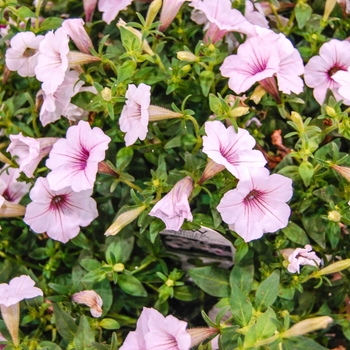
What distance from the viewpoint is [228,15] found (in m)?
1.19

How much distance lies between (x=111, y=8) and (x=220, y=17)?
0.85 feet

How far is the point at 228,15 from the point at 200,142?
29 centimetres

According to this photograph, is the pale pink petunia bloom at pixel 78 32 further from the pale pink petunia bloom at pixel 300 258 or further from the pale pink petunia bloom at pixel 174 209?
the pale pink petunia bloom at pixel 300 258

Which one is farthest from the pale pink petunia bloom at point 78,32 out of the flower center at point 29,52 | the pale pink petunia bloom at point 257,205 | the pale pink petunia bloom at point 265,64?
the pale pink petunia bloom at point 257,205

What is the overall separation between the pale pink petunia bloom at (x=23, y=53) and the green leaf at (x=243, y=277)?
2.10 feet

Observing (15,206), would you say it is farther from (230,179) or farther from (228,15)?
(228,15)

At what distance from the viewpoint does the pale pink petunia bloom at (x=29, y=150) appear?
3.69ft

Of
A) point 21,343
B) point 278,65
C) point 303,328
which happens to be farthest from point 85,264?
point 278,65

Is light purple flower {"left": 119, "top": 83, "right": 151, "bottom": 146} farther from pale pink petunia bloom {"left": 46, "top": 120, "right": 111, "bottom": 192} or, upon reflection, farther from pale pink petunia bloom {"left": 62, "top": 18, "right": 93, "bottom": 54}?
pale pink petunia bloom {"left": 62, "top": 18, "right": 93, "bottom": 54}

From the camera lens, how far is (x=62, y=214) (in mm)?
1195

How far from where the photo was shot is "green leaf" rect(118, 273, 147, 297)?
3.75 feet

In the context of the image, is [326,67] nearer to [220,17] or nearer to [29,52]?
[220,17]

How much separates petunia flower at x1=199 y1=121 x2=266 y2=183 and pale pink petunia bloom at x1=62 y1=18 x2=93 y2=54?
1.17ft

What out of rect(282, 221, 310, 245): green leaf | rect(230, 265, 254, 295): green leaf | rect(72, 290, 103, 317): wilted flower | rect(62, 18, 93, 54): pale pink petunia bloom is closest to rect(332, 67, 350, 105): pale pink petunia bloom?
rect(282, 221, 310, 245): green leaf
